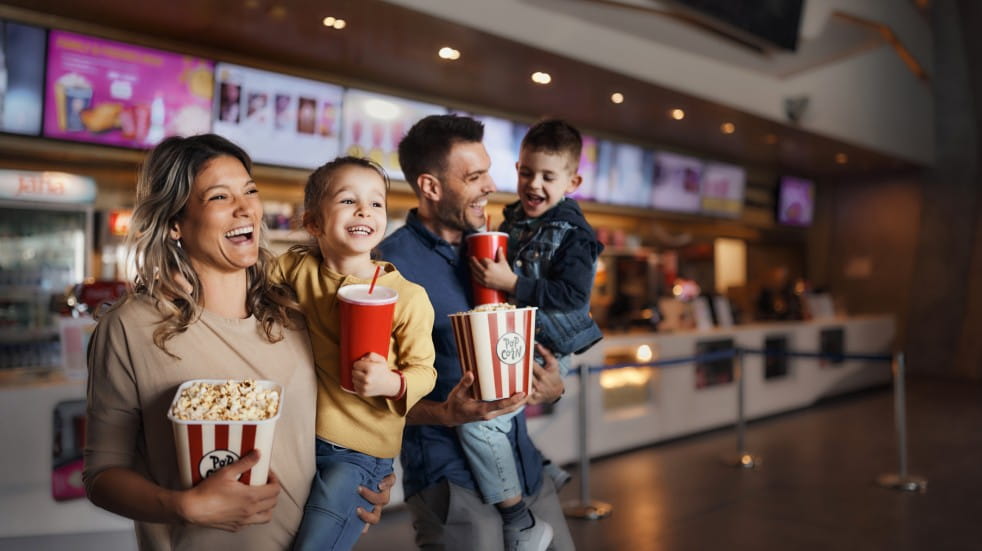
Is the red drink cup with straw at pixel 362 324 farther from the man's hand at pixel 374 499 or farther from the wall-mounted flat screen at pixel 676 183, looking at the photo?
the wall-mounted flat screen at pixel 676 183

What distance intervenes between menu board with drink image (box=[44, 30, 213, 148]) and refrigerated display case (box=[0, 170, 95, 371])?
747 mm

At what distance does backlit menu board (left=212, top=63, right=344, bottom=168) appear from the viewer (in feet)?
16.2

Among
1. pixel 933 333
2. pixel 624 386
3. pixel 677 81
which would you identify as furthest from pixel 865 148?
pixel 624 386

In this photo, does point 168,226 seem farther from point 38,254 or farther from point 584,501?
point 38,254

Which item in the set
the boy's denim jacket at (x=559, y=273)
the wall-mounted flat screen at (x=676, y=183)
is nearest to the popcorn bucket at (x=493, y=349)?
the boy's denim jacket at (x=559, y=273)

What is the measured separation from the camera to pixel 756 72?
6.79 meters

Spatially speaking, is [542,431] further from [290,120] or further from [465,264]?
[465,264]

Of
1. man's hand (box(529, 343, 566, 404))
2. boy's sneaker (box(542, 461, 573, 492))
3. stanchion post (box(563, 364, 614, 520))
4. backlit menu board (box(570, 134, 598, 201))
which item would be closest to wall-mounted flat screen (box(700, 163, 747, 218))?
backlit menu board (box(570, 134, 598, 201))

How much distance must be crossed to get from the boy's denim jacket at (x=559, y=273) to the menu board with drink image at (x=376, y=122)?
3713mm

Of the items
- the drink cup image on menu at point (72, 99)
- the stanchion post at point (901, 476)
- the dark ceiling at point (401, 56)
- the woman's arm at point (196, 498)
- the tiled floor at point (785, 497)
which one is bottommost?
the tiled floor at point (785, 497)

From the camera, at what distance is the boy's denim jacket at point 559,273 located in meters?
1.80

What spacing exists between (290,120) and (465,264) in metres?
3.87

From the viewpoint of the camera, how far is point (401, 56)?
5016 millimetres

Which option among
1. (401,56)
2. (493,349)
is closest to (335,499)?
(493,349)
